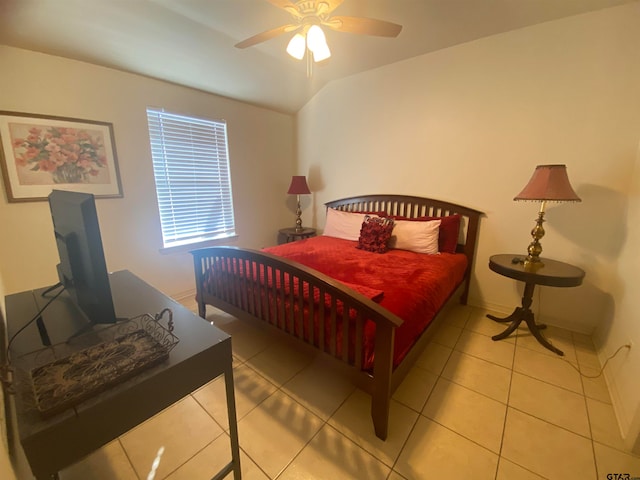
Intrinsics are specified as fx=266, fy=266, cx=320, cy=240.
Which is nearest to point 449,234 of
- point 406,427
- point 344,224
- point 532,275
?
point 532,275

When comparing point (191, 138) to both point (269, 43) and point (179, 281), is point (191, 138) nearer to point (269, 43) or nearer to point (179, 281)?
point (269, 43)

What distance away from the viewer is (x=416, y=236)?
263 cm

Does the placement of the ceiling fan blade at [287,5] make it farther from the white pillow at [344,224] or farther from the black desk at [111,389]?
the white pillow at [344,224]

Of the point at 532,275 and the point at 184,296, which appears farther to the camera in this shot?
the point at 184,296

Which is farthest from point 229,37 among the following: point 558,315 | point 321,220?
point 558,315

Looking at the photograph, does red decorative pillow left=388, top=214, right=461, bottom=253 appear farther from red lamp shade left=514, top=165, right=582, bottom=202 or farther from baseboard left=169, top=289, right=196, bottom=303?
baseboard left=169, top=289, right=196, bottom=303

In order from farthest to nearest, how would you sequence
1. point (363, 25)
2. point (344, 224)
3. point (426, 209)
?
point (344, 224), point (426, 209), point (363, 25)

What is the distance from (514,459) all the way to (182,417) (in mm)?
1770

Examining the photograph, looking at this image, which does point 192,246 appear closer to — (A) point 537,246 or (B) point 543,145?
(A) point 537,246

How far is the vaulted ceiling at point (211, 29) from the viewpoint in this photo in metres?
1.85

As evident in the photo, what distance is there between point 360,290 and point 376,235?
1249mm

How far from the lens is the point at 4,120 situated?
192 centimetres

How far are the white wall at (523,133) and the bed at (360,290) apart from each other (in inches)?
12.2

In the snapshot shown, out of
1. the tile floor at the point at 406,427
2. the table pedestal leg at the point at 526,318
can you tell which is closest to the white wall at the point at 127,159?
the tile floor at the point at 406,427
